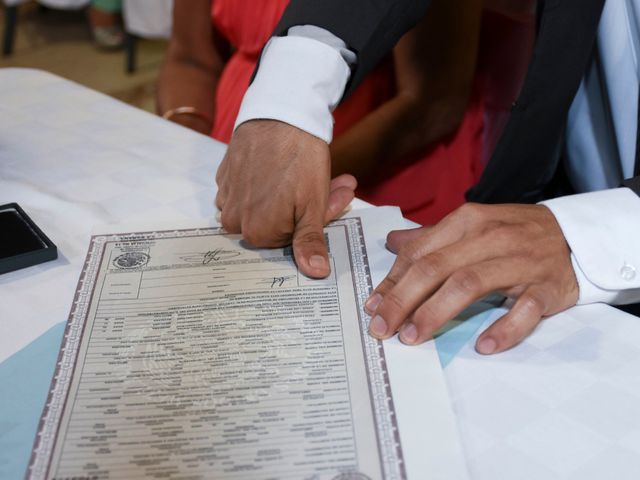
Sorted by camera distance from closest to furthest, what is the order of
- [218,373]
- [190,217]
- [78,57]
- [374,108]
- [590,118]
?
1. [218,373]
2. [190,217]
3. [590,118]
4. [374,108]
5. [78,57]

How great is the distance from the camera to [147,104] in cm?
267

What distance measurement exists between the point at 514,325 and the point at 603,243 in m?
0.13

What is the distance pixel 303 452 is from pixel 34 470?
6.8 inches

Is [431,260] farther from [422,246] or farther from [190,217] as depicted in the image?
[190,217]

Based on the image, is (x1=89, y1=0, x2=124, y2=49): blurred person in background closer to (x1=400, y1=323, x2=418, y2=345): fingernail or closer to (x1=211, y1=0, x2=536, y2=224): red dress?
(x1=211, y1=0, x2=536, y2=224): red dress

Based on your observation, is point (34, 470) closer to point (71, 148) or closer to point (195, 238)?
point (195, 238)

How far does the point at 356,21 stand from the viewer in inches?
33.3

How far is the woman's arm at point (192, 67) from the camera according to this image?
4.74ft

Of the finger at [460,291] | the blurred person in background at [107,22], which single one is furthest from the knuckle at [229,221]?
the blurred person in background at [107,22]

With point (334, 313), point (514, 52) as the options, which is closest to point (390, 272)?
point (334, 313)

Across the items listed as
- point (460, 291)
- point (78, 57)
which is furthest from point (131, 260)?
point (78, 57)

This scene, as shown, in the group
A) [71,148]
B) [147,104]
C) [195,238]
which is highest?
[195,238]

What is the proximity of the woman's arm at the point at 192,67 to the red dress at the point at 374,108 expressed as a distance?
29 millimetres

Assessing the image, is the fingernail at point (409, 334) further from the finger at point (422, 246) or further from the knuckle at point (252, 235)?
the knuckle at point (252, 235)
